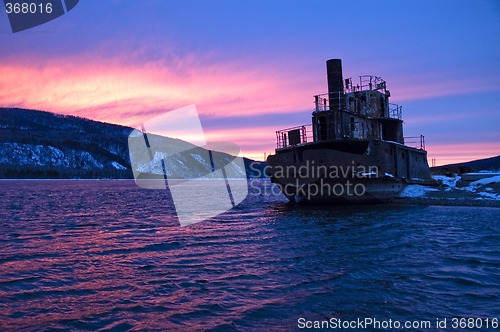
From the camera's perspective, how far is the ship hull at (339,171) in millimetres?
27438

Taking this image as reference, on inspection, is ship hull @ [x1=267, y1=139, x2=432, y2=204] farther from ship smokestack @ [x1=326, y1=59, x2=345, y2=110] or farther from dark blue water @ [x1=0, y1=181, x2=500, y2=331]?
dark blue water @ [x1=0, y1=181, x2=500, y2=331]

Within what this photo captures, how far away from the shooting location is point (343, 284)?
30.5ft

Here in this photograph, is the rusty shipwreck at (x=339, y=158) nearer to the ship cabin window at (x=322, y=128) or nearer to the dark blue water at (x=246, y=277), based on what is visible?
the ship cabin window at (x=322, y=128)

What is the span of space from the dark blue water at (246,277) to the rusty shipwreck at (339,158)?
930cm

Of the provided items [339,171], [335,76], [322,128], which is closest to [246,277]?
[339,171]

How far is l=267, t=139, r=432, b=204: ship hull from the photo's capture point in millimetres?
27438

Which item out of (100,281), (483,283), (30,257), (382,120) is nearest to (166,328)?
(100,281)

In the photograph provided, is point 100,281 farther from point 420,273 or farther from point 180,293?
point 420,273

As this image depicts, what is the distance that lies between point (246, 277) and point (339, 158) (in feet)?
62.3

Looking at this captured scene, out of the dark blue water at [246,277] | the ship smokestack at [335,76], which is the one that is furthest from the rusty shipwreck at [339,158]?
the dark blue water at [246,277]

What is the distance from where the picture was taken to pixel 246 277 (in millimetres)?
10078

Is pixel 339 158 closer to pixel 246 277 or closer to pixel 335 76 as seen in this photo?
pixel 335 76

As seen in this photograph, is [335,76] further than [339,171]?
Yes

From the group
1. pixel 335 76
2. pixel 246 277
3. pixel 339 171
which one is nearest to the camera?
pixel 246 277
